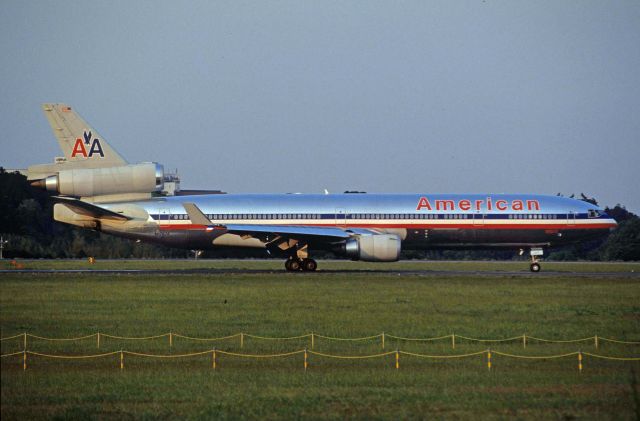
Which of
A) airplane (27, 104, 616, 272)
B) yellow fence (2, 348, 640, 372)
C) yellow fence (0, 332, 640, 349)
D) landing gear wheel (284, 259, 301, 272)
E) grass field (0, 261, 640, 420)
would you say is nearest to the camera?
grass field (0, 261, 640, 420)

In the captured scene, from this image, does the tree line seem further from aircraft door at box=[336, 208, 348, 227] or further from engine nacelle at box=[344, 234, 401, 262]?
engine nacelle at box=[344, 234, 401, 262]

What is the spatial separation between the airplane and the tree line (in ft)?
61.1

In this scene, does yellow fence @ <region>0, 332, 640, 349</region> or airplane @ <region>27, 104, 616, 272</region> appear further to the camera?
airplane @ <region>27, 104, 616, 272</region>

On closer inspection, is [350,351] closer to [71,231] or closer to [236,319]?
[236,319]

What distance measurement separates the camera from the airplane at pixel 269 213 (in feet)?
173

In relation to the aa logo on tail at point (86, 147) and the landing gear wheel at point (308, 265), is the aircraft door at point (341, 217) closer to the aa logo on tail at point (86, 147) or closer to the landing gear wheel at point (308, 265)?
the landing gear wheel at point (308, 265)

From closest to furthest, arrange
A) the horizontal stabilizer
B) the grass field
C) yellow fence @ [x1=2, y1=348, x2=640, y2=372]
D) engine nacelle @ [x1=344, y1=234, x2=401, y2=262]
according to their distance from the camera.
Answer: the grass field < yellow fence @ [x1=2, y1=348, x2=640, y2=372] < engine nacelle @ [x1=344, y1=234, x2=401, y2=262] < the horizontal stabilizer

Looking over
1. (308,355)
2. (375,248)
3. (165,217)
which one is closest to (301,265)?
(375,248)

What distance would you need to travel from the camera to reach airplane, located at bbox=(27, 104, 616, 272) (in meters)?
52.7

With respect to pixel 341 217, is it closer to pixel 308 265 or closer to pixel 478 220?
pixel 308 265

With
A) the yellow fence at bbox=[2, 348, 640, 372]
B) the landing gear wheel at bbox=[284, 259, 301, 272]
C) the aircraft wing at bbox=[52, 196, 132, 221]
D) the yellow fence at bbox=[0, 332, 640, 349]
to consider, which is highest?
the aircraft wing at bbox=[52, 196, 132, 221]

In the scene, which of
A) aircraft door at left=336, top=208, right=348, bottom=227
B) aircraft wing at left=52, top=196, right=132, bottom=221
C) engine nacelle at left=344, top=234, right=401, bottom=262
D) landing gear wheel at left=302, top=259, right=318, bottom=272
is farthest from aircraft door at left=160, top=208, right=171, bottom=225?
engine nacelle at left=344, top=234, right=401, bottom=262

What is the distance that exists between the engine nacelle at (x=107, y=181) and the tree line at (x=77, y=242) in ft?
63.1

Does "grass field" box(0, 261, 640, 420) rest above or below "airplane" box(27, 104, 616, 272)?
below
